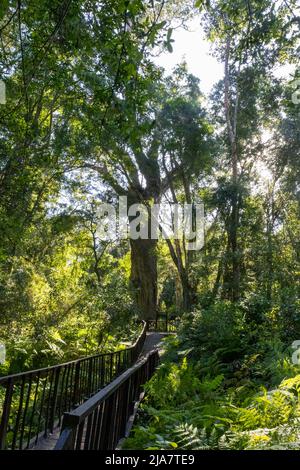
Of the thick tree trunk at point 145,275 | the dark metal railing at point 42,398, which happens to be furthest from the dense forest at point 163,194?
the dark metal railing at point 42,398

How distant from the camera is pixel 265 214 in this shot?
22.6 meters

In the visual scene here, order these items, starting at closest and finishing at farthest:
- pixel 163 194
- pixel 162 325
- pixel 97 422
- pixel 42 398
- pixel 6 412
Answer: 1. pixel 97 422
2. pixel 6 412
3. pixel 42 398
4. pixel 163 194
5. pixel 162 325

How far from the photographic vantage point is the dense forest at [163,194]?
411cm

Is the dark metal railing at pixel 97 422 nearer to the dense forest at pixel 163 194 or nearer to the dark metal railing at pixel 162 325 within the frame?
the dense forest at pixel 163 194

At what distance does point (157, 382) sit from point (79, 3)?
5.28 m

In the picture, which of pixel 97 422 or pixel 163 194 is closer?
pixel 97 422

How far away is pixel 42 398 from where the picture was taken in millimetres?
4941

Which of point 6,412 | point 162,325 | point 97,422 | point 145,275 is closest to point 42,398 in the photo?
point 6,412

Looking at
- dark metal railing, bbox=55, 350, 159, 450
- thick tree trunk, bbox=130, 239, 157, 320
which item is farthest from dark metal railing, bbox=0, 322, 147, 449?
thick tree trunk, bbox=130, 239, 157, 320

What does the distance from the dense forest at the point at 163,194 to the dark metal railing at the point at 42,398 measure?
1.22 metres

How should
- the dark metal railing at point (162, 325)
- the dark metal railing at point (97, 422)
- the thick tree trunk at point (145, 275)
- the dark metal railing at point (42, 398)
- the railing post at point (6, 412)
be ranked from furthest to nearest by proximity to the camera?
1. the thick tree trunk at point (145, 275)
2. the dark metal railing at point (162, 325)
3. the dark metal railing at point (42, 398)
4. the railing post at point (6, 412)
5. the dark metal railing at point (97, 422)

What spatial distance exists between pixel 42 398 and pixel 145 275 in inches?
791

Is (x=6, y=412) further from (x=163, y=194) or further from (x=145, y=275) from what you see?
(x=145, y=275)

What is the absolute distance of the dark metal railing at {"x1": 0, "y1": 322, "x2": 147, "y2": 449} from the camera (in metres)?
3.64
